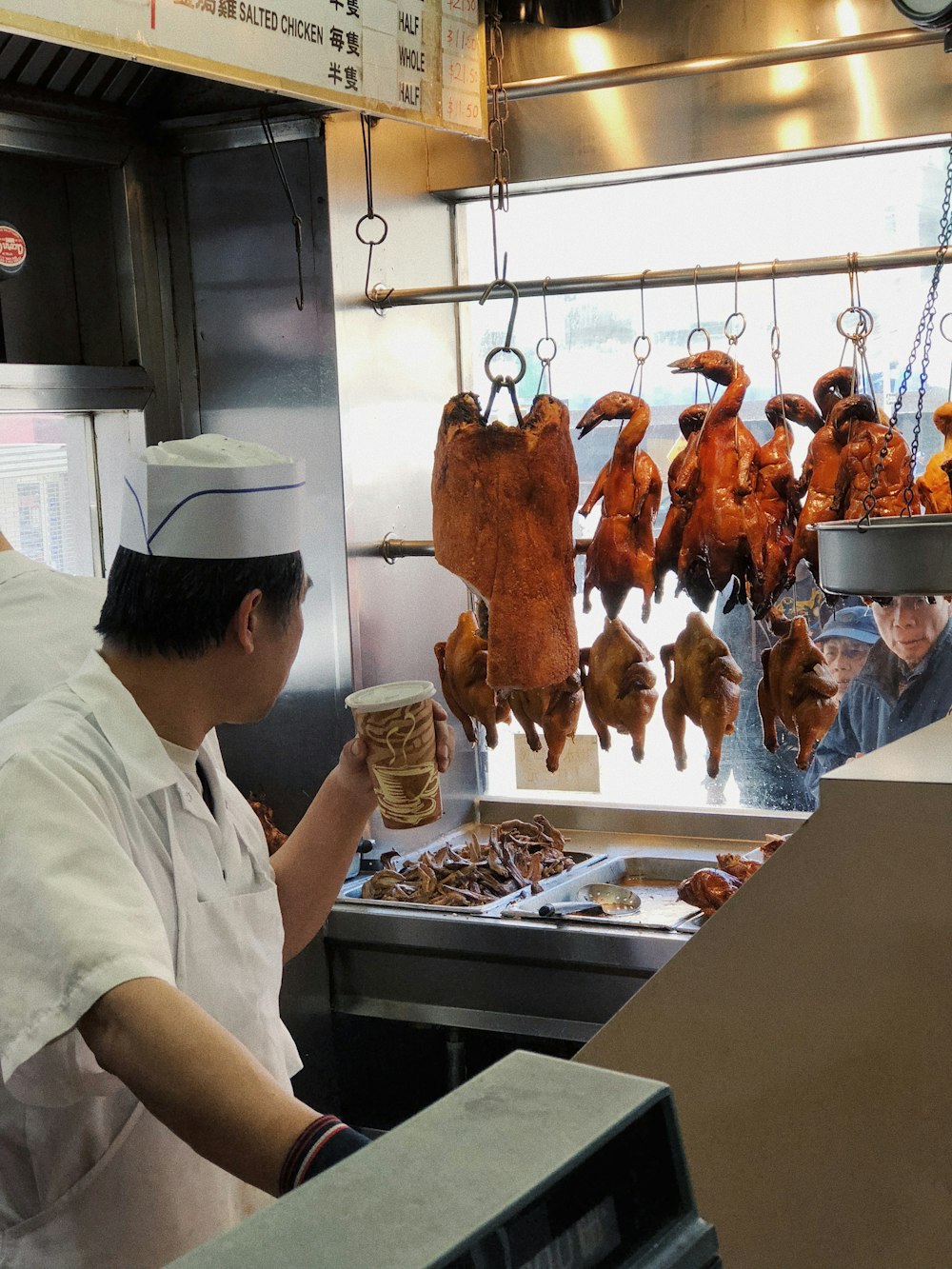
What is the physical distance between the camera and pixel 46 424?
3.66 meters

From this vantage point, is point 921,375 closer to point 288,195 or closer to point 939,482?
point 939,482

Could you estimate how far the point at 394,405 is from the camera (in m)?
4.00

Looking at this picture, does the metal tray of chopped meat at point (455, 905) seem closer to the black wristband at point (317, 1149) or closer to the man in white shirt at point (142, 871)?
the man in white shirt at point (142, 871)

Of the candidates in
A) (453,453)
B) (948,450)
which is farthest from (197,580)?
(948,450)

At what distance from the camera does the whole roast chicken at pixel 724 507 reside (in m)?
3.17

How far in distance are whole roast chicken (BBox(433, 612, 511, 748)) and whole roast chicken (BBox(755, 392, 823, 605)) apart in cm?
78

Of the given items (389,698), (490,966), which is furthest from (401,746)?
(490,966)

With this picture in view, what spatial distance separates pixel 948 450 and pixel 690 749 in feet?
4.25

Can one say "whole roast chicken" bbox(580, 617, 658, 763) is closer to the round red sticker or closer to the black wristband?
the round red sticker

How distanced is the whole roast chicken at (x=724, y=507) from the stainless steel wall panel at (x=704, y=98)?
0.80 metres

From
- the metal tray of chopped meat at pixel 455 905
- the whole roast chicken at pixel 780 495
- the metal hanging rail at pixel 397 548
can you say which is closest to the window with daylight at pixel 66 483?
the metal hanging rail at pixel 397 548

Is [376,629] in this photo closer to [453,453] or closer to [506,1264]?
[453,453]

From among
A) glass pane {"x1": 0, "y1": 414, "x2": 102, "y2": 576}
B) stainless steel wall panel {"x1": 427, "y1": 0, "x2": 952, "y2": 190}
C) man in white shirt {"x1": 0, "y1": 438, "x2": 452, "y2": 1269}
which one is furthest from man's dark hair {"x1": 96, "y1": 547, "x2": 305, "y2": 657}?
stainless steel wall panel {"x1": 427, "y1": 0, "x2": 952, "y2": 190}

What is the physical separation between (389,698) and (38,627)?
0.85 meters
